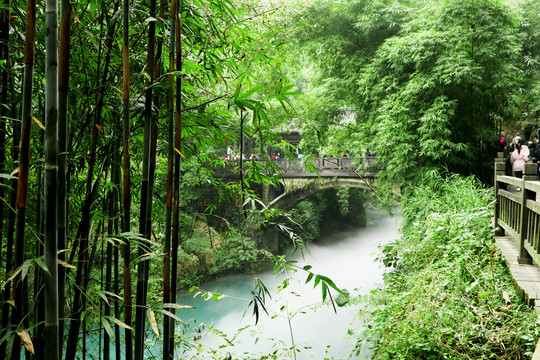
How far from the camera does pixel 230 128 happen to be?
153cm

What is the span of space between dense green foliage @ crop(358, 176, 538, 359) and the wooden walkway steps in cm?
6

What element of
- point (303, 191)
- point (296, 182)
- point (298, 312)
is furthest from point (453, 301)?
point (303, 191)

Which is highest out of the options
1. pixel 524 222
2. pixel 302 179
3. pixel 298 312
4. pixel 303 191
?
pixel 524 222

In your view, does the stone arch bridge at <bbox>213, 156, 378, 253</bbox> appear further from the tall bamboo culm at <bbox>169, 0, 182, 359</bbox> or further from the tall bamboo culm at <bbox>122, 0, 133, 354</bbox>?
the tall bamboo culm at <bbox>122, 0, 133, 354</bbox>

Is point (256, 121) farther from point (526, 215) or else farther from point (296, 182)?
point (296, 182)

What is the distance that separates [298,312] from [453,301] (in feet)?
6.12

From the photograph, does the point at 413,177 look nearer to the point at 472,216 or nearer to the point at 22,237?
the point at 472,216

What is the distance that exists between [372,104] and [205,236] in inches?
250

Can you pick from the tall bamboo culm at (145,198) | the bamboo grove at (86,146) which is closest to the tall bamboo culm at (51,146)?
the bamboo grove at (86,146)

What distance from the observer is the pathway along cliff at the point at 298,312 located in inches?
215

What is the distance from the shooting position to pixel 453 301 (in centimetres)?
278

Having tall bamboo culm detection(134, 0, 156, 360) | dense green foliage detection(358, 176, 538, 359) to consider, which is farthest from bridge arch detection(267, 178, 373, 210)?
tall bamboo culm detection(134, 0, 156, 360)

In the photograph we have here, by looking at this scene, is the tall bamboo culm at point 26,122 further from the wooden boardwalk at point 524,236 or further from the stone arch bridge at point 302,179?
the stone arch bridge at point 302,179

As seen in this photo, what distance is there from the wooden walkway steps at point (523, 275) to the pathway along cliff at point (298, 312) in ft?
4.05
